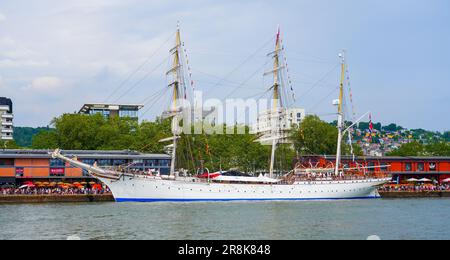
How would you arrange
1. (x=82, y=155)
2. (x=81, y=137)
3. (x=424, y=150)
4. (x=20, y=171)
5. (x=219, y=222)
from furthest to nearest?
(x=424, y=150) → (x=81, y=137) → (x=82, y=155) → (x=20, y=171) → (x=219, y=222)

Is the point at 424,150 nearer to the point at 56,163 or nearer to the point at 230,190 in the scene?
the point at 230,190

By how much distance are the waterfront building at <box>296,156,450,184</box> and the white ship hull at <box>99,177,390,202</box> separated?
47.6 feet

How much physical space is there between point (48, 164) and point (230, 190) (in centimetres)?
2066

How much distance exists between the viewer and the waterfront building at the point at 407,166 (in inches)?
3622

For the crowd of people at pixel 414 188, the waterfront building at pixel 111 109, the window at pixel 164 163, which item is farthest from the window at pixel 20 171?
the waterfront building at pixel 111 109

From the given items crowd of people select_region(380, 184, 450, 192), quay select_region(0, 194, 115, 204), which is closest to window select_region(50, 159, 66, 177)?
quay select_region(0, 194, 115, 204)

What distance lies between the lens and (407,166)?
94500 millimetres

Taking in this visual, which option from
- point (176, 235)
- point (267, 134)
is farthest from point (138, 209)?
point (267, 134)

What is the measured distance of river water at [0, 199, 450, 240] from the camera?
36688 mm

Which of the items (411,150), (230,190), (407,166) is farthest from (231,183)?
(411,150)

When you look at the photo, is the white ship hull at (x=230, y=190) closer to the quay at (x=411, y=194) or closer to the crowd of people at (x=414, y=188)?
the quay at (x=411, y=194)

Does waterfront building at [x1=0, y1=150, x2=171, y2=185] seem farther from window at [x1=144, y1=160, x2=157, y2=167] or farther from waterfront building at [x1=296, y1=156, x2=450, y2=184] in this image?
waterfront building at [x1=296, y1=156, x2=450, y2=184]
